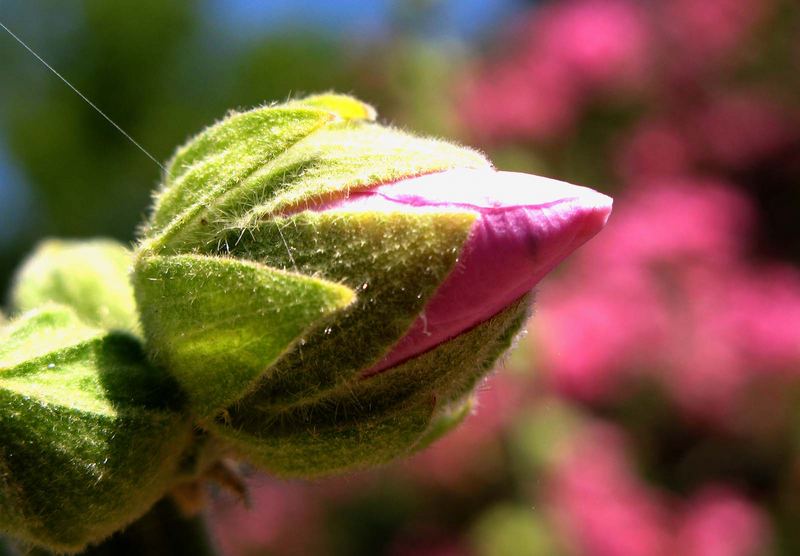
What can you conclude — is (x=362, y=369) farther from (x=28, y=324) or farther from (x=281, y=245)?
(x=28, y=324)

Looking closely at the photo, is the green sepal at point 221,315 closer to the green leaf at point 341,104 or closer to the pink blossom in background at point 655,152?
the green leaf at point 341,104

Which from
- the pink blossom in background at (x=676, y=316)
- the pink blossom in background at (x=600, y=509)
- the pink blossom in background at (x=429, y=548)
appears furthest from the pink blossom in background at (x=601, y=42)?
the pink blossom in background at (x=429, y=548)

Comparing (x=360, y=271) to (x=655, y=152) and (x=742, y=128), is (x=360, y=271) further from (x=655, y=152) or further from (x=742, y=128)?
(x=742, y=128)

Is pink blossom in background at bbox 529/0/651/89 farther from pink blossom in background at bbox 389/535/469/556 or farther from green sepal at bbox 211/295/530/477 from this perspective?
green sepal at bbox 211/295/530/477

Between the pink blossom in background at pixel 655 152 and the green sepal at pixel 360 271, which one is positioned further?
the pink blossom in background at pixel 655 152

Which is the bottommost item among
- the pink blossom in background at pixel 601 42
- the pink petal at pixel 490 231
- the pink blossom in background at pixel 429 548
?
the pink blossom in background at pixel 429 548

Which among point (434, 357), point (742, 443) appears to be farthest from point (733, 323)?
point (434, 357)
